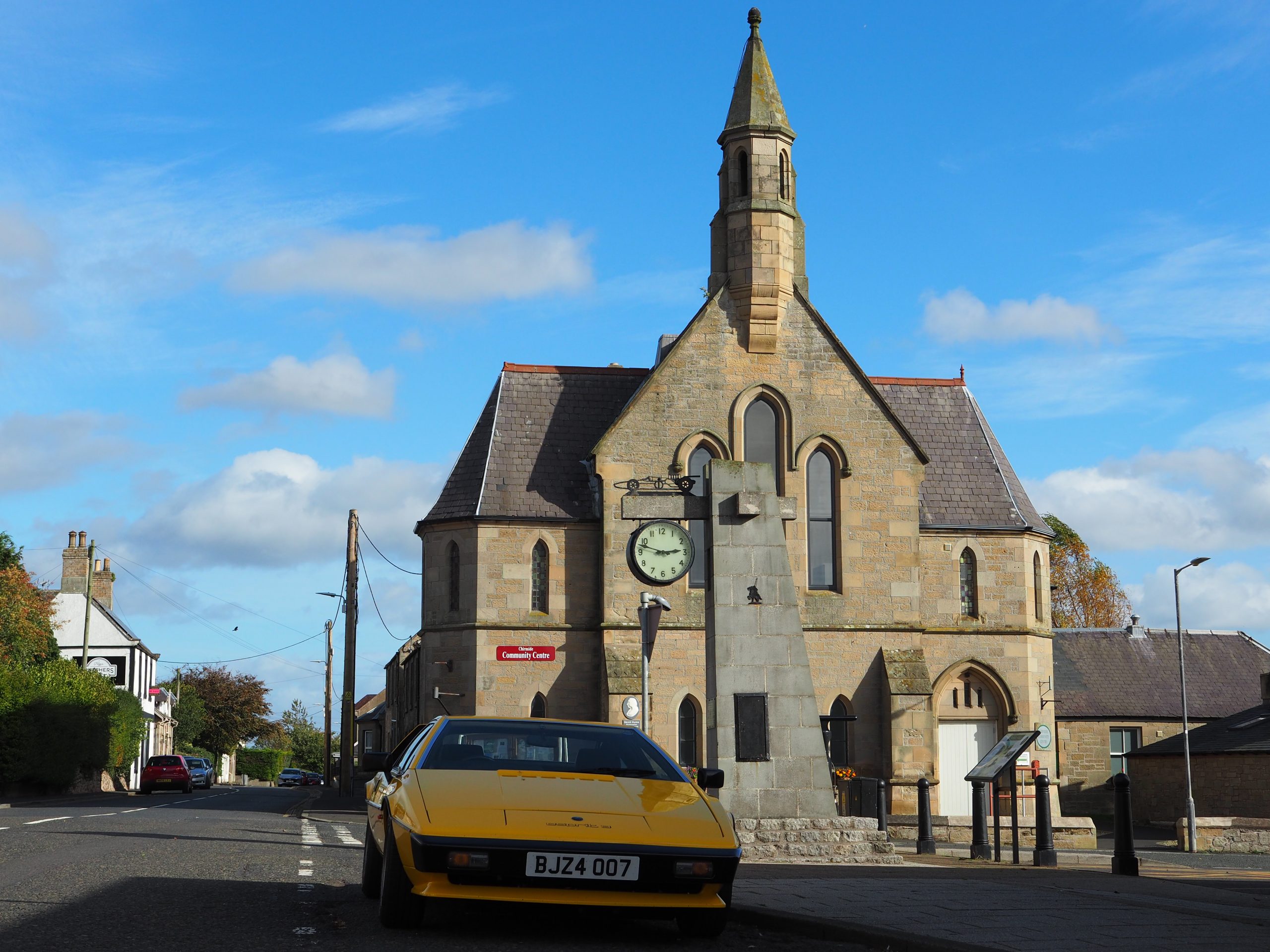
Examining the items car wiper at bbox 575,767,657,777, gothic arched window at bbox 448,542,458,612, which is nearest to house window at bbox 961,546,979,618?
gothic arched window at bbox 448,542,458,612

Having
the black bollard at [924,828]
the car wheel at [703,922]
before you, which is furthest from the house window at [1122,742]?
the car wheel at [703,922]

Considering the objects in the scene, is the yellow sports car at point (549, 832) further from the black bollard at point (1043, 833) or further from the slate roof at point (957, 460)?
the slate roof at point (957, 460)

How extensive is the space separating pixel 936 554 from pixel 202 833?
773 inches

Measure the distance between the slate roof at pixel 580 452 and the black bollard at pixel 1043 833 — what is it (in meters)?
17.2

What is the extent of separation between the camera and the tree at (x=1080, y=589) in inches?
2504

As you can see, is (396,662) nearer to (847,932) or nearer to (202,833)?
(202,833)

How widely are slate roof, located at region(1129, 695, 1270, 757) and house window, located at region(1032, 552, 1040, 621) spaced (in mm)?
8106

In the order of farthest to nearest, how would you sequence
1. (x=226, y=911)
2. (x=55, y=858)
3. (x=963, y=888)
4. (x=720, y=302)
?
(x=720, y=302)
(x=55, y=858)
(x=963, y=888)
(x=226, y=911)

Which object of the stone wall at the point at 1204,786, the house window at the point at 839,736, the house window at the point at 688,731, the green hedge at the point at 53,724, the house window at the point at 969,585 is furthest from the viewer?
the green hedge at the point at 53,724

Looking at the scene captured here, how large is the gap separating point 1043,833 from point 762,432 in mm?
17073

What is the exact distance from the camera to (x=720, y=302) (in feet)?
109

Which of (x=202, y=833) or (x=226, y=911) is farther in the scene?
(x=202, y=833)

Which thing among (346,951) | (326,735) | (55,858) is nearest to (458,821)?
(346,951)

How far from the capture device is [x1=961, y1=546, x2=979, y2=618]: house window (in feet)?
111
